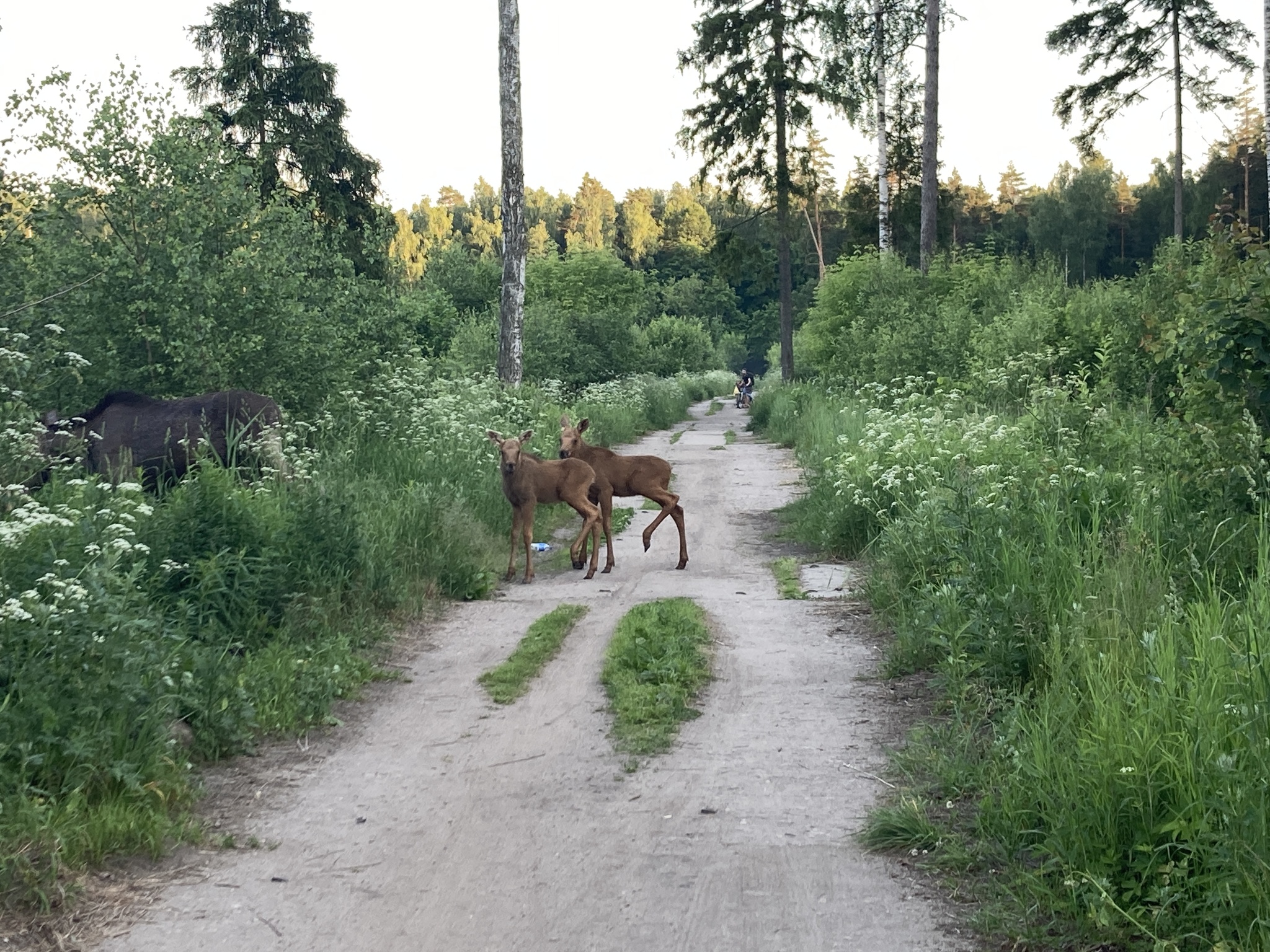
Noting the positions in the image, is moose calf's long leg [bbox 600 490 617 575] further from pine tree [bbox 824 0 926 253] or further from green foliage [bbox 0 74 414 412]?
pine tree [bbox 824 0 926 253]

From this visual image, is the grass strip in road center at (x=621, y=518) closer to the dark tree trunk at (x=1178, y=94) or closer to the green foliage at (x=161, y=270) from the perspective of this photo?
the green foliage at (x=161, y=270)

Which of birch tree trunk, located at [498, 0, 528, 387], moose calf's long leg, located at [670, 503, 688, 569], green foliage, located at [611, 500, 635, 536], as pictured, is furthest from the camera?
birch tree trunk, located at [498, 0, 528, 387]

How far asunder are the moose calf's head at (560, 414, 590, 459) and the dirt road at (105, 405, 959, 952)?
4.43 metres

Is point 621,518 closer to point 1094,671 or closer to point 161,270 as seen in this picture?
point 161,270

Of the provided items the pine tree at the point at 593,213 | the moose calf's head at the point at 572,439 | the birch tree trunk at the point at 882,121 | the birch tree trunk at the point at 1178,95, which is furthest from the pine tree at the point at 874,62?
the pine tree at the point at 593,213

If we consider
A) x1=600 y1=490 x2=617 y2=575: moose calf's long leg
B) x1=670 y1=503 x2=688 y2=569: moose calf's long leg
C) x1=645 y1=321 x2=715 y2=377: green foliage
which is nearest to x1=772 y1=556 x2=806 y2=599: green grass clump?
x1=670 y1=503 x2=688 y2=569: moose calf's long leg

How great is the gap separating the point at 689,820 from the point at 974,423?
785cm

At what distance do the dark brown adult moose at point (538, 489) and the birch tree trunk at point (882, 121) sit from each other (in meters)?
22.9

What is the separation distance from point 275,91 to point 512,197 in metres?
18.6

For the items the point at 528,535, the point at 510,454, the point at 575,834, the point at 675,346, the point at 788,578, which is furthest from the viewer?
the point at 675,346

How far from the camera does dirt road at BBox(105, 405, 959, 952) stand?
3996 millimetres

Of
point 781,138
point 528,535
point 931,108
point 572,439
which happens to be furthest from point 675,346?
point 528,535

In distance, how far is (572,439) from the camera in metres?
12.5

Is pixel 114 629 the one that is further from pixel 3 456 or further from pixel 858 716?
pixel 858 716
